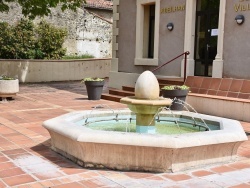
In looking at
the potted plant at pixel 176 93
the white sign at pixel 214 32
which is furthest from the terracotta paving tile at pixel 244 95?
the white sign at pixel 214 32

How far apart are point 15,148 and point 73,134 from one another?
58.7 inches

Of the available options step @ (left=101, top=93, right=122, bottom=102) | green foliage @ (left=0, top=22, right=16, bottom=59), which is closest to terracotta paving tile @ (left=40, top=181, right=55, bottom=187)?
step @ (left=101, top=93, right=122, bottom=102)

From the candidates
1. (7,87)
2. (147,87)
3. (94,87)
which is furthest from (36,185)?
(94,87)

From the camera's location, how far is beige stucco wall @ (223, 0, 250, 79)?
9.85 metres

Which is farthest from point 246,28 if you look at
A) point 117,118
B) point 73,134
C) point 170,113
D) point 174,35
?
point 73,134

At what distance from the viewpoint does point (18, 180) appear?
4191mm

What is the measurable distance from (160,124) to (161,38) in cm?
653

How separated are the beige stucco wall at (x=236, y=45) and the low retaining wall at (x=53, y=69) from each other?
11.5 m

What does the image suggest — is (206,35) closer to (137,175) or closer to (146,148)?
(146,148)

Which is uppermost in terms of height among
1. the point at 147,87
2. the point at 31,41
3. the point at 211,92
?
the point at 31,41

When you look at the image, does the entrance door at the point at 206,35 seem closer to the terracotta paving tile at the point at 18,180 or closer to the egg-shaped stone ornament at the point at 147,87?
the egg-shaped stone ornament at the point at 147,87

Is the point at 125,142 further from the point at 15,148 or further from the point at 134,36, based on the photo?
the point at 134,36

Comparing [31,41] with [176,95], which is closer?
[176,95]

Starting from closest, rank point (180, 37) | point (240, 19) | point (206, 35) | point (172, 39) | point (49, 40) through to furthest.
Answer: point (240, 19)
point (206, 35)
point (180, 37)
point (172, 39)
point (49, 40)
